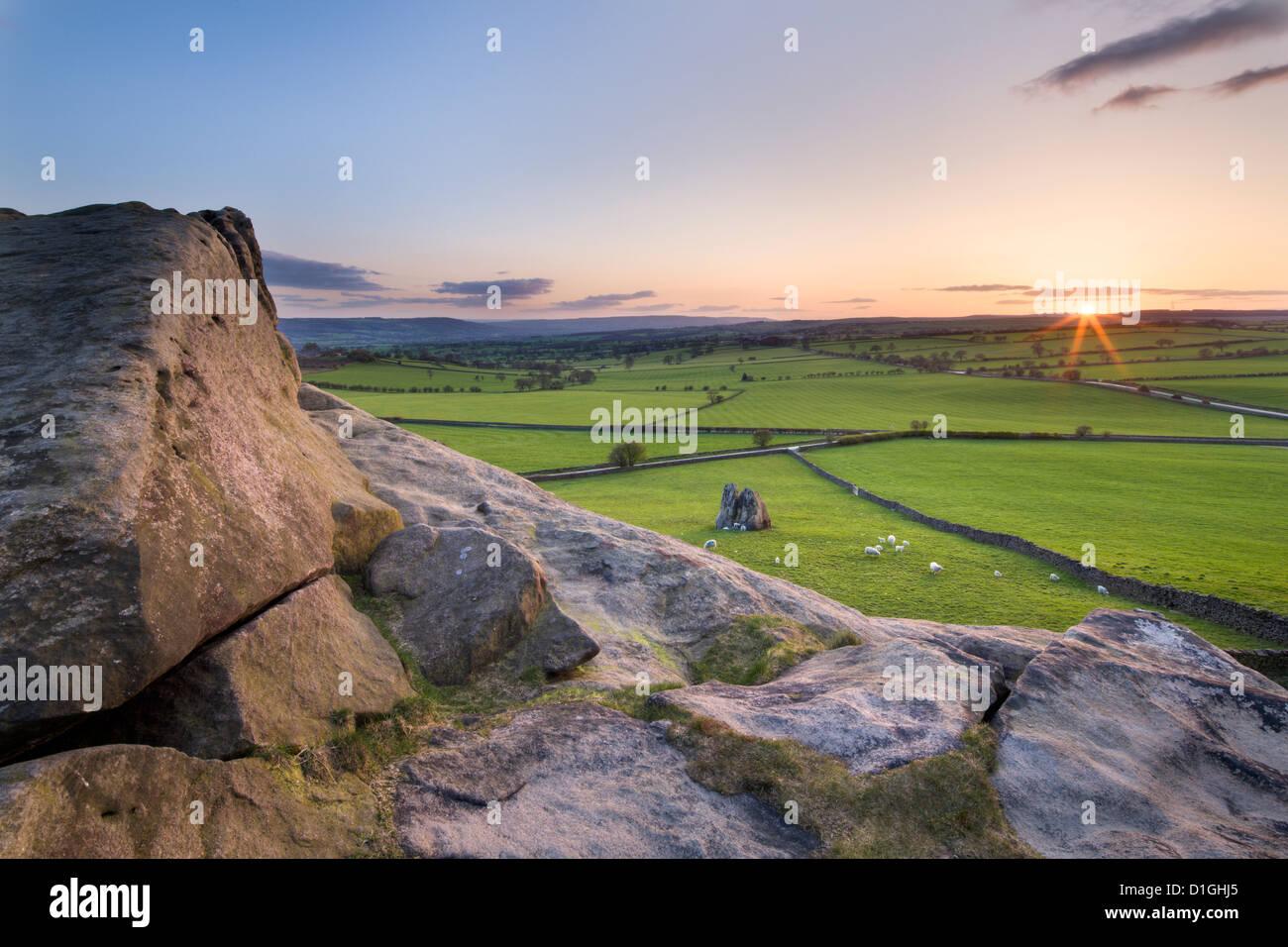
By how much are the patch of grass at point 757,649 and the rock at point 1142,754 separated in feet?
14.7

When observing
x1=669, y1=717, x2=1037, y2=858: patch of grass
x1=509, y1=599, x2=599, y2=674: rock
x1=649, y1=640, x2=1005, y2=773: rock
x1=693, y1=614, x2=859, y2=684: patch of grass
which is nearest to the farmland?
x1=693, y1=614, x2=859, y2=684: patch of grass

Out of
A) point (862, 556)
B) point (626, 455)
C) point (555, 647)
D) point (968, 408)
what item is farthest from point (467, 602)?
point (968, 408)

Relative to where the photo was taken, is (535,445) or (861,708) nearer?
(861,708)

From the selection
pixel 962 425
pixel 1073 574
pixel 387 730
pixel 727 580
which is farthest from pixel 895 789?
pixel 962 425

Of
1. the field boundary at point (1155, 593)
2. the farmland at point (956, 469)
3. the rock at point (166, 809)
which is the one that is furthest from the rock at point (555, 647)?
the field boundary at point (1155, 593)

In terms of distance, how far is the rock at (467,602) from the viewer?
1109 cm

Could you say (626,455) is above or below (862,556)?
above

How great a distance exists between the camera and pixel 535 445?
267ft

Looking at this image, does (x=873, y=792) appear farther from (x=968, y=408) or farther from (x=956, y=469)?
(x=968, y=408)

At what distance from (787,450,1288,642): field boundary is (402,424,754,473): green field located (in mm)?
39508

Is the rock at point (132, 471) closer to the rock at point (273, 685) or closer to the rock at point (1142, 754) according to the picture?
the rock at point (273, 685)

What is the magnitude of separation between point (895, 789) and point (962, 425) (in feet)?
308

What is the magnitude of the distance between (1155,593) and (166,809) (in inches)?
1386

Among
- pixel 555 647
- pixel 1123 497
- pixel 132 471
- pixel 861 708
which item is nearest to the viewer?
pixel 132 471
